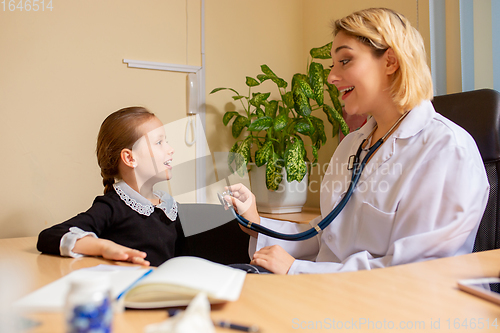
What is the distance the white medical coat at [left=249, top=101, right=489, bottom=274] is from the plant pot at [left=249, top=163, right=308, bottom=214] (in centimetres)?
74

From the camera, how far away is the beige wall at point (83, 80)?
1605 millimetres

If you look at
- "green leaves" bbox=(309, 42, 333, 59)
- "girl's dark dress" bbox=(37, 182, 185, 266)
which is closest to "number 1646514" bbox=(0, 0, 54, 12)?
"girl's dark dress" bbox=(37, 182, 185, 266)

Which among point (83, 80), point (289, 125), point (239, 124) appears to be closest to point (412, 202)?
point (289, 125)

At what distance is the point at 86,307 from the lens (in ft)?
0.94

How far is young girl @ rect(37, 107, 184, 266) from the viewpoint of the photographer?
108 cm

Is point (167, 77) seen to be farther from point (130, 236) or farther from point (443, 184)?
point (443, 184)

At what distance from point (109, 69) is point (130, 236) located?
106 centimetres

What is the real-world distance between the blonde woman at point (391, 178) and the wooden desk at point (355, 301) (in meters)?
0.15

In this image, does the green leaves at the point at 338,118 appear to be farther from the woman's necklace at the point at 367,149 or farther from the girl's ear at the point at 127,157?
the girl's ear at the point at 127,157

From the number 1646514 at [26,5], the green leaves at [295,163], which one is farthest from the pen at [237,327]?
the number 1646514 at [26,5]

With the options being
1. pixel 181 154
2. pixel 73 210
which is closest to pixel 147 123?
pixel 181 154

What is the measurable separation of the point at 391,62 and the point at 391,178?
0.36 metres

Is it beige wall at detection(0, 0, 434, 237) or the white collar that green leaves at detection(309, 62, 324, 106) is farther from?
the white collar

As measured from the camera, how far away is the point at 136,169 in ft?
3.84
